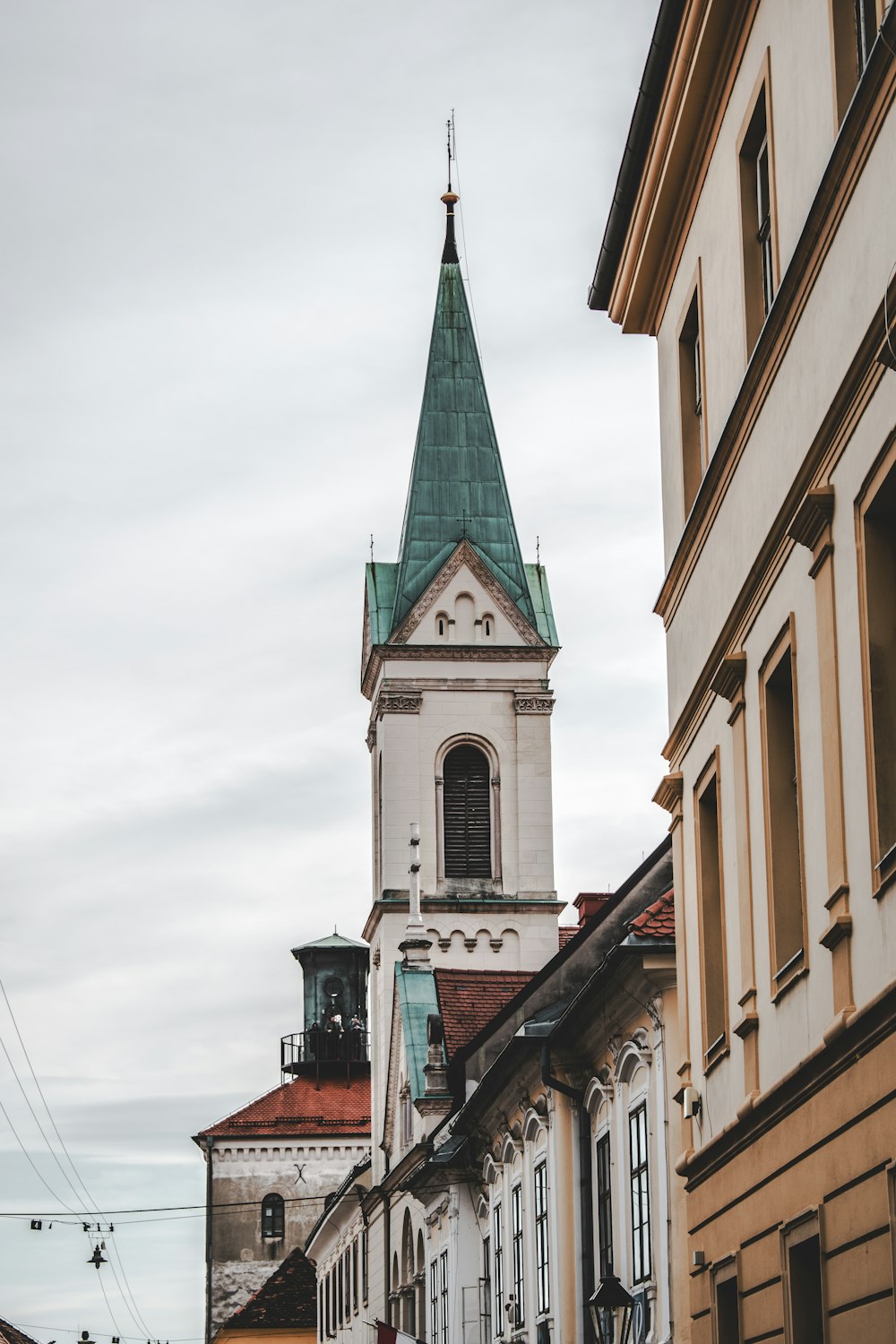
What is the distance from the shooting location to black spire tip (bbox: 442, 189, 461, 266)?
228ft

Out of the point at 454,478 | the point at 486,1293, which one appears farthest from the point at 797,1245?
the point at 454,478

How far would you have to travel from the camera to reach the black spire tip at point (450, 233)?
228 ft

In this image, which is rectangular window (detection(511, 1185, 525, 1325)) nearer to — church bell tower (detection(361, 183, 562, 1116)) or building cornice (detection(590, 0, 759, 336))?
building cornice (detection(590, 0, 759, 336))

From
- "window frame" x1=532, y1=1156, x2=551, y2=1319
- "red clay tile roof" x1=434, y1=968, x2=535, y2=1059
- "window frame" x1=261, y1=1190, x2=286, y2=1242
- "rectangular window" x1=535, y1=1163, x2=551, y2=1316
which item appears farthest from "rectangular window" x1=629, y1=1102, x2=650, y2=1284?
"window frame" x1=261, y1=1190, x2=286, y2=1242

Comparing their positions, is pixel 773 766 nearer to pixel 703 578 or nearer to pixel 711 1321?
pixel 703 578

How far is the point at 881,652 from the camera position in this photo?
1032 centimetres

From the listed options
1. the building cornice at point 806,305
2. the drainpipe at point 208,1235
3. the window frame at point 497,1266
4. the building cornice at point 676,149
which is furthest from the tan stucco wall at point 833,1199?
the drainpipe at point 208,1235

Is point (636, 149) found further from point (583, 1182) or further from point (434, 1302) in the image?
point (434, 1302)

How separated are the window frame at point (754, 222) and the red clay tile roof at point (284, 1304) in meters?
68.5

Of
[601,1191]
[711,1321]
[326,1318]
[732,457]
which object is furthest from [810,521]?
[326,1318]

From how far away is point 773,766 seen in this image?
13.0 meters

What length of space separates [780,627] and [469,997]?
123 feet

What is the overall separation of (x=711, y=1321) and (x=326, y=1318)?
2224 inches

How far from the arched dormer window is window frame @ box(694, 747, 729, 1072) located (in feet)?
274
